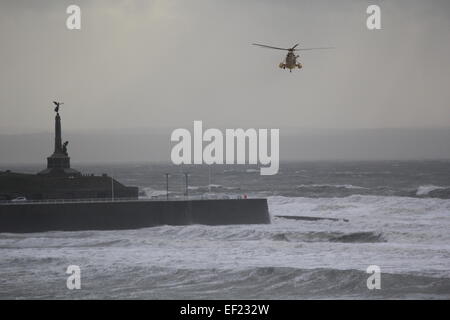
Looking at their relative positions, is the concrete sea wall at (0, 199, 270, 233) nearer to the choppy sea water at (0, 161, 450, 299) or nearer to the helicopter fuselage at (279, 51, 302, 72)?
the choppy sea water at (0, 161, 450, 299)

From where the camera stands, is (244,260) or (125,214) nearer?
(244,260)

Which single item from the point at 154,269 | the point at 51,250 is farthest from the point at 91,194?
the point at 154,269

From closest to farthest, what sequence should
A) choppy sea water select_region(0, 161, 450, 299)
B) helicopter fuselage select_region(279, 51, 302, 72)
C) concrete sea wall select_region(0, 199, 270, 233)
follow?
1. choppy sea water select_region(0, 161, 450, 299)
2. helicopter fuselage select_region(279, 51, 302, 72)
3. concrete sea wall select_region(0, 199, 270, 233)

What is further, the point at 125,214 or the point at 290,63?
the point at 125,214

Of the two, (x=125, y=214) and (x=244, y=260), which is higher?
(x=125, y=214)

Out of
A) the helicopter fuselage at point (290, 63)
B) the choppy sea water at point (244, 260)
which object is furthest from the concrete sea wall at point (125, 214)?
the helicopter fuselage at point (290, 63)

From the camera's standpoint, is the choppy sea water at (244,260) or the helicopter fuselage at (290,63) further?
the helicopter fuselage at (290,63)

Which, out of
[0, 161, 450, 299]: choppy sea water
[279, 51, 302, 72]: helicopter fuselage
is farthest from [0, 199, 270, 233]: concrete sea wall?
[279, 51, 302, 72]: helicopter fuselage

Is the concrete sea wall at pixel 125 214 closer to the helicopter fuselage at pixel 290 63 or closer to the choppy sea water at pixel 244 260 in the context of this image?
the choppy sea water at pixel 244 260
